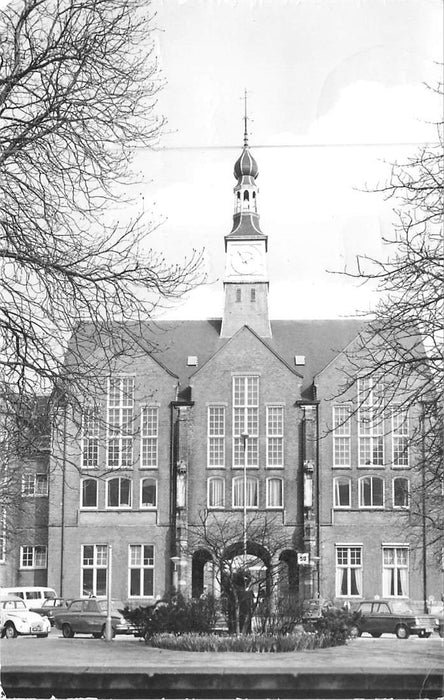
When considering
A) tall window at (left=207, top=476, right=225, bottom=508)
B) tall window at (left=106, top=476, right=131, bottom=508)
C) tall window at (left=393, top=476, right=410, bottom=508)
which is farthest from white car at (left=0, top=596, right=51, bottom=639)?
tall window at (left=393, top=476, right=410, bottom=508)

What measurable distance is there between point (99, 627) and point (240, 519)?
16.7m

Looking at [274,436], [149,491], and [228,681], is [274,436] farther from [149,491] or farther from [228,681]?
[228,681]

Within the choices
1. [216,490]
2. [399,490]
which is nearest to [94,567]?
[216,490]

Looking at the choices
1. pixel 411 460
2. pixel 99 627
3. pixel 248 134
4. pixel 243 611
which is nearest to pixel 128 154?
pixel 248 134

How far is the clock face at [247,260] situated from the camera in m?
53.1

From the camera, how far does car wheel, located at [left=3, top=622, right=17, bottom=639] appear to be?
36.1 meters

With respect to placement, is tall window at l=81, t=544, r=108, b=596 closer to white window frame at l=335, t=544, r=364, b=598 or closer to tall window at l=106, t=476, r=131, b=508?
tall window at l=106, t=476, r=131, b=508

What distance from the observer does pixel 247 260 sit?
54156 mm

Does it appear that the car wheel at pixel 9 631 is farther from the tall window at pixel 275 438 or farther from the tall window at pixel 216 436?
the tall window at pixel 275 438

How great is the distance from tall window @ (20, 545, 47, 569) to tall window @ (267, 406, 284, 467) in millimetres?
12082

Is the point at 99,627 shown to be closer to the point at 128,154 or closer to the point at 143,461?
the point at 143,461

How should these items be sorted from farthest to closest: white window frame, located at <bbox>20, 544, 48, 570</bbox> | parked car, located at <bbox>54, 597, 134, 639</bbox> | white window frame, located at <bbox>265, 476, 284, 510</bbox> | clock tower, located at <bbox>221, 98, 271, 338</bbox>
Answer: white window frame, located at <bbox>20, 544, 48, 570</bbox>
white window frame, located at <bbox>265, 476, 284, 510</bbox>
clock tower, located at <bbox>221, 98, 271, 338</bbox>
parked car, located at <bbox>54, 597, 134, 639</bbox>

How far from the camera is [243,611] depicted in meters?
26.4

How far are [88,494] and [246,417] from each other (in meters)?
8.48
